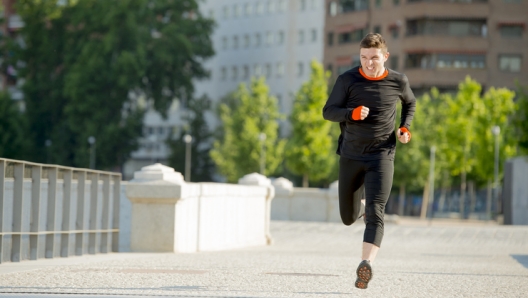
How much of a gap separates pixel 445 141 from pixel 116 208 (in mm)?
64327

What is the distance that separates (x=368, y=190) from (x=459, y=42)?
93419 millimetres

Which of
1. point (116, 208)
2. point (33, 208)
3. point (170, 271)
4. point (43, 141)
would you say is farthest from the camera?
point (43, 141)

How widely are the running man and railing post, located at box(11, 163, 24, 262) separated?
15.3 feet

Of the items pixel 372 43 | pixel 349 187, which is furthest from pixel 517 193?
pixel 372 43

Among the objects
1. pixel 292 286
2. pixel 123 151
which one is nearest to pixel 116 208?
pixel 292 286

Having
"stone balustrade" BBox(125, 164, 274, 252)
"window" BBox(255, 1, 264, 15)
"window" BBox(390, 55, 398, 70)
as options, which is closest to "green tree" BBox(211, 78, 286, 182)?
"window" BBox(390, 55, 398, 70)

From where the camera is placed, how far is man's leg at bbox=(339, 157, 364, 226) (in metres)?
10.1

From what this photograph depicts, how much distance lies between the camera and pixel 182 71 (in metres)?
83.9

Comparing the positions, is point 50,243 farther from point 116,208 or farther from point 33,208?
point 116,208

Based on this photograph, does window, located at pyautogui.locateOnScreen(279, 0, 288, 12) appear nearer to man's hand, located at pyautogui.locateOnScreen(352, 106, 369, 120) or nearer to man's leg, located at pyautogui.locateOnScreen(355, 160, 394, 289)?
man's leg, located at pyautogui.locateOnScreen(355, 160, 394, 289)

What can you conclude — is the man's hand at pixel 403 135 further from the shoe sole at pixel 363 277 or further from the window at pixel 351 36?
the window at pixel 351 36

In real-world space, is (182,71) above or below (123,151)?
above

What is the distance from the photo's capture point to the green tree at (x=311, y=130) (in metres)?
75.7

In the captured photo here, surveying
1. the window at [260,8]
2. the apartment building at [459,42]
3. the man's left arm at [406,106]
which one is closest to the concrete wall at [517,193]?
the man's left arm at [406,106]
